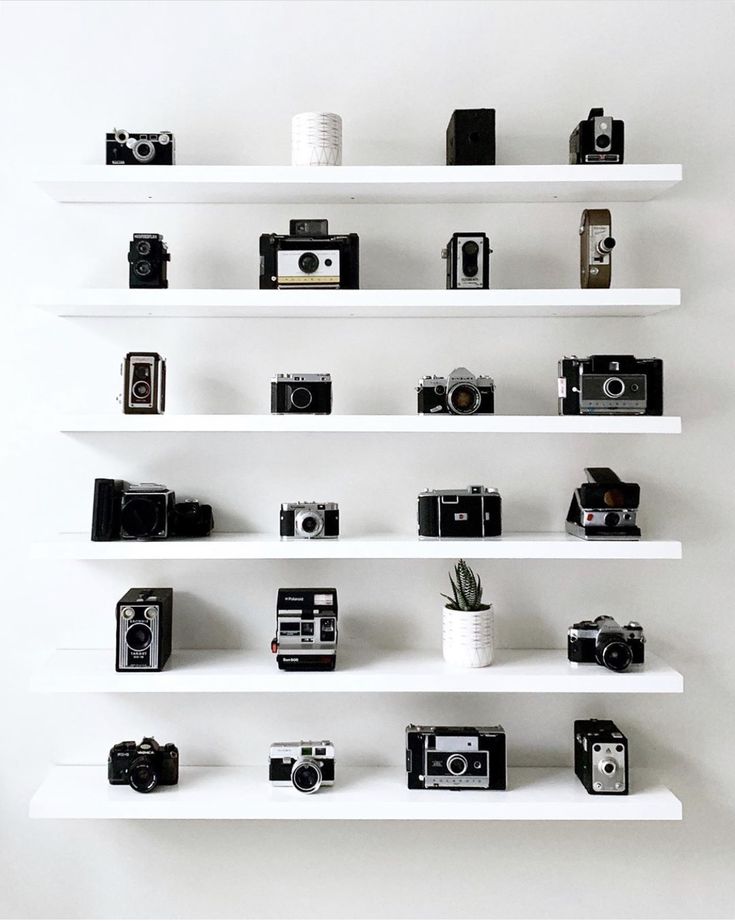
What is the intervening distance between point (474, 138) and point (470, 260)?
0.32 m

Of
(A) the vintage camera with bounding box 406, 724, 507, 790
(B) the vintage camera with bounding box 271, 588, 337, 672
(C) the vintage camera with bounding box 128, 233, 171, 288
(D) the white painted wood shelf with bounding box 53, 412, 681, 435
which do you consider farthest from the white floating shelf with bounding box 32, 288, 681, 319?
(A) the vintage camera with bounding box 406, 724, 507, 790

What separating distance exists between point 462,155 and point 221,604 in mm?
1401

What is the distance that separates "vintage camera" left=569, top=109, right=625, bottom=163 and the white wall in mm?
224

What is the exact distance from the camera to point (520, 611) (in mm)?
2643

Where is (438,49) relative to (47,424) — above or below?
above

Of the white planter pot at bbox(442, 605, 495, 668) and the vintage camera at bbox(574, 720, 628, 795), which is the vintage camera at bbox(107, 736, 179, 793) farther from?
the vintage camera at bbox(574, 720, 628, 795)

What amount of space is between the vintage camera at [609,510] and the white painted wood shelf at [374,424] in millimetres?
164

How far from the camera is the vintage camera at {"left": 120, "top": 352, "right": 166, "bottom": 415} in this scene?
241 cm

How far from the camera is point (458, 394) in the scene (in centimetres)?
240

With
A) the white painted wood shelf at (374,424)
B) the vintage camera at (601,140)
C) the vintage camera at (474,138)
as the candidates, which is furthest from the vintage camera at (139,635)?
the vintage camera at (601,140)

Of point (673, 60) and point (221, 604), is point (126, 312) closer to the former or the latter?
point (221, 604)

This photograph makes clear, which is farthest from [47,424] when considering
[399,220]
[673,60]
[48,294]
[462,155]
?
[673,60]

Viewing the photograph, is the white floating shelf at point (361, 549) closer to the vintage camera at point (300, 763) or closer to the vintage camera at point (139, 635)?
the vintage camera at point (139, 635)

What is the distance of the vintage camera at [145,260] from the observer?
95.5 inches
